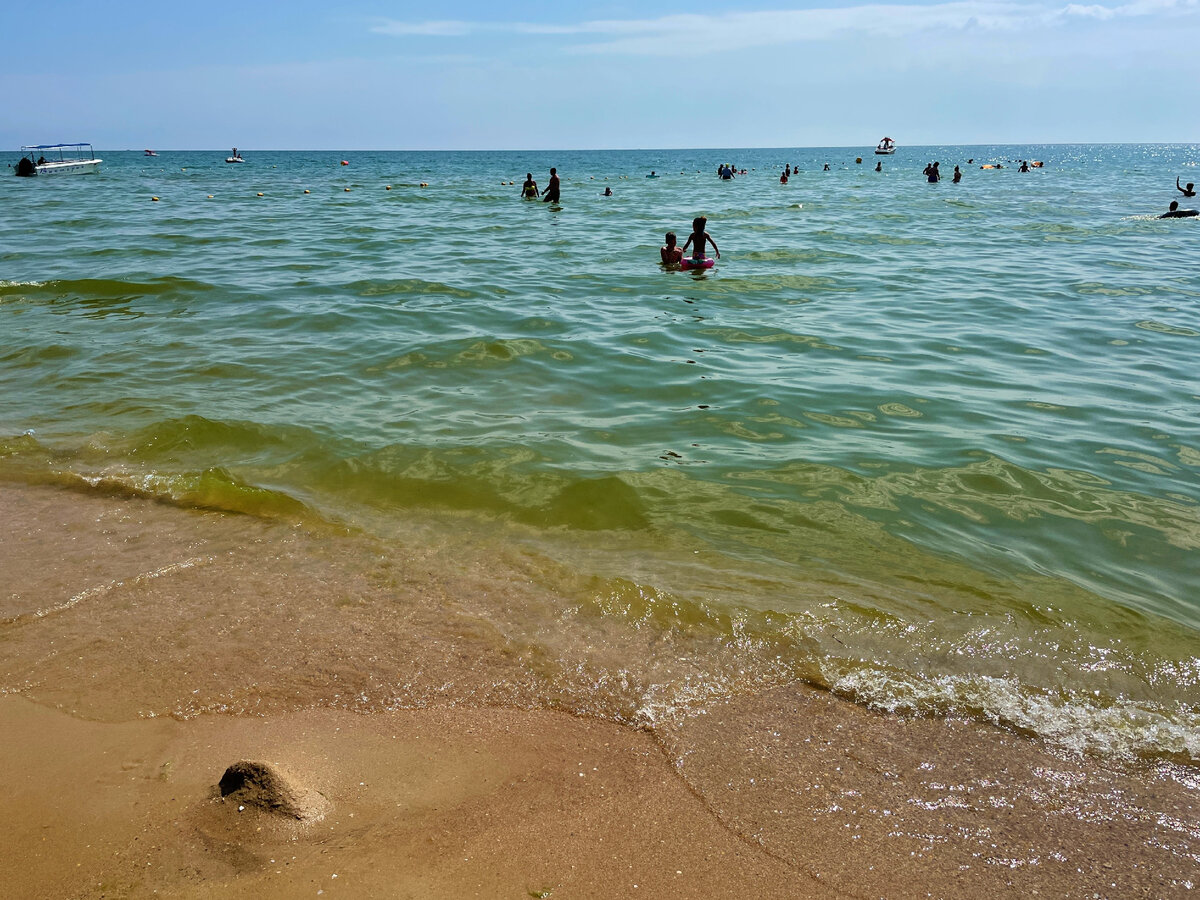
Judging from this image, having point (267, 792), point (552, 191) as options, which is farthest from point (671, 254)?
point (552, 191)

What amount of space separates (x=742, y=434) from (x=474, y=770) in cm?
487

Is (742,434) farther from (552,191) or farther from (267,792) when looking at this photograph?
(552,191)

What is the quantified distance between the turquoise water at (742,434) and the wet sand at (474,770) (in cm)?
45

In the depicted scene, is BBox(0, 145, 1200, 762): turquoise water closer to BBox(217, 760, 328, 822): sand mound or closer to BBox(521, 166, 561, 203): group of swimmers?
BBox(217, 760, 328, 822): sand mound

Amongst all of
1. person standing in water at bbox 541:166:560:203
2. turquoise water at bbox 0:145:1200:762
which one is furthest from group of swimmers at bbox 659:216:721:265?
person standing in water at bbox 541:166:560:203

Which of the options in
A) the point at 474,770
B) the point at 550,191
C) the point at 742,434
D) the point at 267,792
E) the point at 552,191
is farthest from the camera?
the point at 550,191

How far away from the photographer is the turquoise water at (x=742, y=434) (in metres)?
4.55

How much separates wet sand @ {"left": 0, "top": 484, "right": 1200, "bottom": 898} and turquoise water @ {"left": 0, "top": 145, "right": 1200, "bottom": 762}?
1.47 feet

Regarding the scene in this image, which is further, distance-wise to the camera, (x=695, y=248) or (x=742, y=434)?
(x=695, y=248)

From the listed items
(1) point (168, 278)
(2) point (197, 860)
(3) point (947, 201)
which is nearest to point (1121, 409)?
(2) point (197, 860)

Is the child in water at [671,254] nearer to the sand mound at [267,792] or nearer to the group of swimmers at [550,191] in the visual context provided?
the group of swimmers at [550,191]

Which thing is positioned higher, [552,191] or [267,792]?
[552,191]

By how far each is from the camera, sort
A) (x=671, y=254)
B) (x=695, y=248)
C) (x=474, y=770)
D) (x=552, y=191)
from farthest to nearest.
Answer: (x=552, y=191) → (x=671, y=254) → (x=695, y=248) → (x=474, y=770)

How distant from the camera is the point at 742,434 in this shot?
7578 mm
